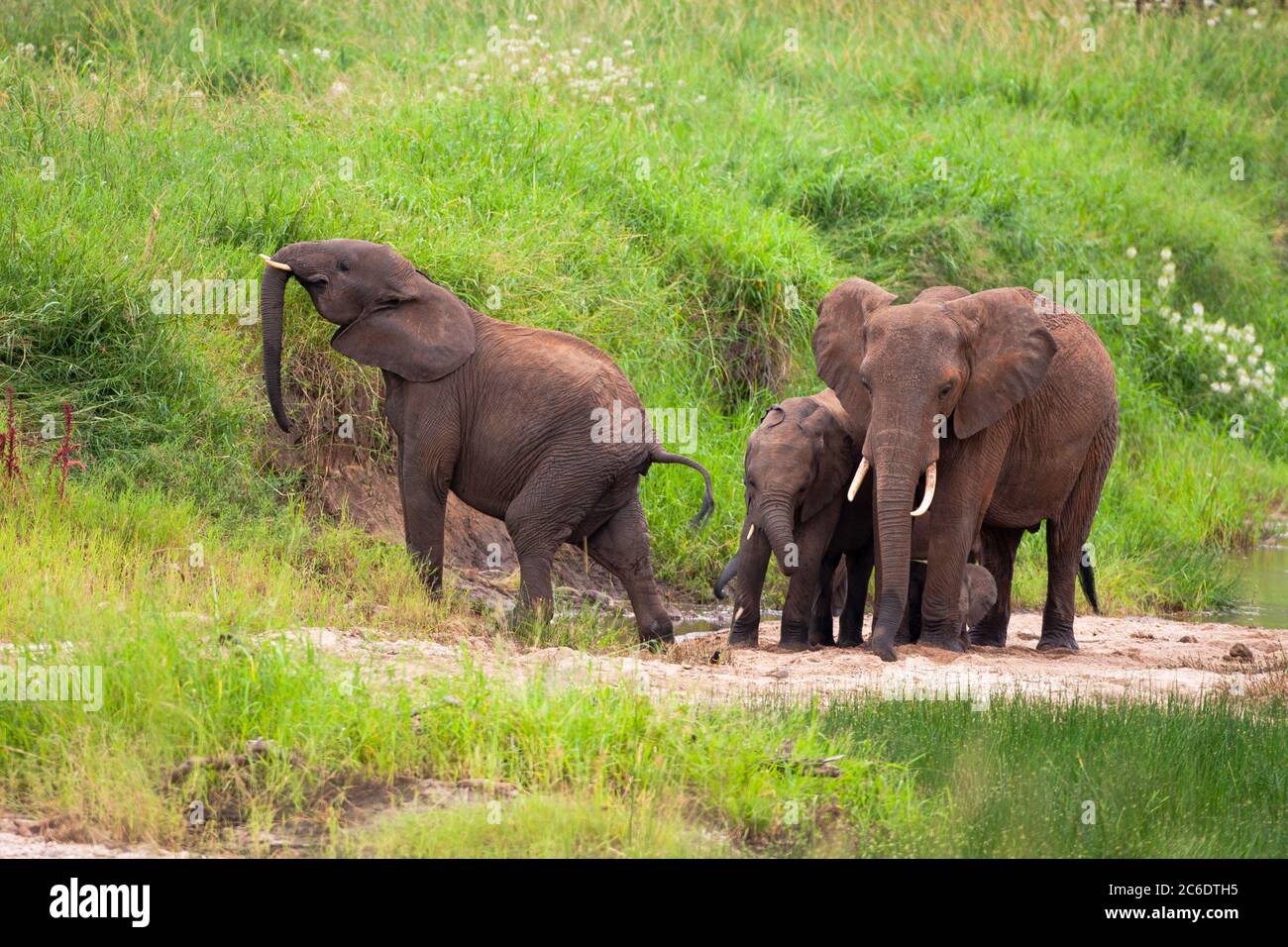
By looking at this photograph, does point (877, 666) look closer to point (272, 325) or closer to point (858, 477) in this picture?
point (858, 477)

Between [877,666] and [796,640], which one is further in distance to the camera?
[796,640]

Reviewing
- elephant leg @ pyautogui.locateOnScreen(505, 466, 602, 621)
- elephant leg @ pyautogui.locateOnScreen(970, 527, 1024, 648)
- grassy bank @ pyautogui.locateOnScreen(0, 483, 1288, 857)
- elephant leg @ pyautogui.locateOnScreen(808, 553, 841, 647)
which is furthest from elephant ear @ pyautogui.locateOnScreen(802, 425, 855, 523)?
grassy bank @ pyautogui.locateOnScreen(0, 483, 1288, 857)

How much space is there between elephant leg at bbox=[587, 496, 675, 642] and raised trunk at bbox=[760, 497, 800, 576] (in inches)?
26.2

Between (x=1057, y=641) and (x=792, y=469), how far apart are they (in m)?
2.31

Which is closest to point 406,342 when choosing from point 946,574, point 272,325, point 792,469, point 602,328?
point 272,325

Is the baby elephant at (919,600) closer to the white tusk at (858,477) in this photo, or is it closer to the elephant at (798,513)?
the elephant at (798,513)

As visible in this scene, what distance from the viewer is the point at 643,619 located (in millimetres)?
9625

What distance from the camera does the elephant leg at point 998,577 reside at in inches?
435

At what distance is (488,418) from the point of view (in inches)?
379

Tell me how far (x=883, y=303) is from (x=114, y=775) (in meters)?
5.36

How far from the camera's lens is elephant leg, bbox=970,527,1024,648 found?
11.0m

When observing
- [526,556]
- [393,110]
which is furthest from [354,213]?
[526,556]

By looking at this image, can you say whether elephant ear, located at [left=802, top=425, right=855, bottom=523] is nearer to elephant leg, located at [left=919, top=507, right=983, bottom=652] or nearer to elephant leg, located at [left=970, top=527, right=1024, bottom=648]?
elephant leg, located at [left=919, top=507, right=983, bottom=652]
